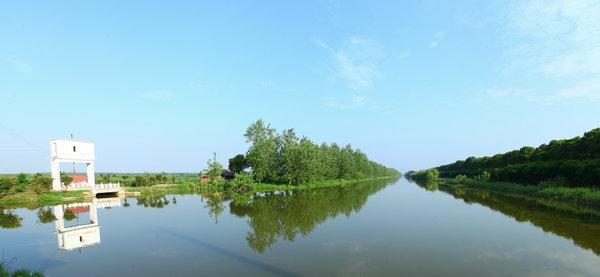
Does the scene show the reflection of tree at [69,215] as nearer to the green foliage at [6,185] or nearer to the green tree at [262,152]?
the green foliage at [6,185]

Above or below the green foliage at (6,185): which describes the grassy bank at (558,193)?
below

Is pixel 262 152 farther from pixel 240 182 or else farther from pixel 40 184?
pixel 40 184

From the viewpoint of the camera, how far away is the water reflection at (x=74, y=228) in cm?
1639

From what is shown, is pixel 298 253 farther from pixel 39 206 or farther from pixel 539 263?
pixel 39 206

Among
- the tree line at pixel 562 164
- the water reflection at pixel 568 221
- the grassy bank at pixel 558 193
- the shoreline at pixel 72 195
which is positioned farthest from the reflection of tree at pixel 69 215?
the tree line at pixel 562 164

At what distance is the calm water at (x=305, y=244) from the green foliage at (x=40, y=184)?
1274cm

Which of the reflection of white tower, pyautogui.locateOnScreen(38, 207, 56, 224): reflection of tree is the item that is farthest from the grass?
the reflection of white tower

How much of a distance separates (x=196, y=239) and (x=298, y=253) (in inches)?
255

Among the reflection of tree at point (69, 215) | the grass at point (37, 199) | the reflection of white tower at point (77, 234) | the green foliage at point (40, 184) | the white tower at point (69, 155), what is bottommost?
the reflection of white tower at point (77, 234)

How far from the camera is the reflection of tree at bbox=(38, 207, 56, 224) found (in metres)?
23.6

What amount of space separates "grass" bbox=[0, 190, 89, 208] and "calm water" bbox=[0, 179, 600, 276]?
8441mm

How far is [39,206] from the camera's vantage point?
31.8 metres

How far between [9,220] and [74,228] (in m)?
8.29

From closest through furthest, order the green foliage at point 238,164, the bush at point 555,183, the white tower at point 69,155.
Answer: the bush at point 555,183 → the white tower at point 69,155 → the green foliage at point 238,164
